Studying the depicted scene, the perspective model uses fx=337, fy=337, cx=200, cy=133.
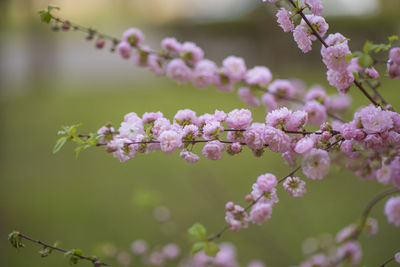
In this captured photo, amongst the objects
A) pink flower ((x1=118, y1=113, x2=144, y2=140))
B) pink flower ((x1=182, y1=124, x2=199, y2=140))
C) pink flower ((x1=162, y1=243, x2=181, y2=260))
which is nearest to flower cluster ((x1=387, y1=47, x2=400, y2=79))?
pink flower ((x1=182, y1=124, x2=199, y2=140))

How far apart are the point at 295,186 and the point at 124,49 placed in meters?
0.62

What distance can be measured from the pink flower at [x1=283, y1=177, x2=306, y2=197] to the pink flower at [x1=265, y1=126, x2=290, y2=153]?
74mm

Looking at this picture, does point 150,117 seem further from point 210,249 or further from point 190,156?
point 210,249

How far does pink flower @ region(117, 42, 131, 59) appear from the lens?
0.96 m

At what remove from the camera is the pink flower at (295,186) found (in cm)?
59

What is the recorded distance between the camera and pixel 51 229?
186cm

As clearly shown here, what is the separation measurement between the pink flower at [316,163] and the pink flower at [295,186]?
2.0 inches

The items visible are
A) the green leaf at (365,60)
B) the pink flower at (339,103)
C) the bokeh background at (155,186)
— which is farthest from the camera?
the bokeh background at (155,186)

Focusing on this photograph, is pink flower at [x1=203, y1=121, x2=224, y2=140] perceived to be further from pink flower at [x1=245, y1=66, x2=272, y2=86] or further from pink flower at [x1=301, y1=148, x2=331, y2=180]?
pink flower at [x1=245, y1=66, x2=272, y2=86]

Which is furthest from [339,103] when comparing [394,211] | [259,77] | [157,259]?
[157,259]

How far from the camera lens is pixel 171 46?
0.98 m

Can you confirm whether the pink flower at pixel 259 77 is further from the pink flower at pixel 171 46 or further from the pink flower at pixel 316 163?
the pink flower at pixel 316 163

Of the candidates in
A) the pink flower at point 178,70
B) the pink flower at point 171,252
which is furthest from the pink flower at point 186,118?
the pink flower at point 171,252

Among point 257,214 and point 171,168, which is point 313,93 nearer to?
point 257,214
